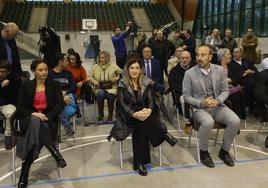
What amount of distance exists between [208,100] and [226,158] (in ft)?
2.12

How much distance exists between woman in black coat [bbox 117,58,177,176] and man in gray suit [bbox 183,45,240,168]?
0.39 metres

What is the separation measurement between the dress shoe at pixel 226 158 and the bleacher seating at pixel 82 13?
15.9 metres

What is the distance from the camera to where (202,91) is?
3367mm

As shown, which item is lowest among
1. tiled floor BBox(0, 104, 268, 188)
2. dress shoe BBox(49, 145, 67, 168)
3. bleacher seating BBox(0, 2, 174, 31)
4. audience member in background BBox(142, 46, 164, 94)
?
tiled floor BBox(0, 104, 268, 188)

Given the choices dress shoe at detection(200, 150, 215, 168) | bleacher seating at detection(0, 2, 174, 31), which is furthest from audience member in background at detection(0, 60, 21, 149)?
bleacher seating at detection(0, 2, 174, 31)

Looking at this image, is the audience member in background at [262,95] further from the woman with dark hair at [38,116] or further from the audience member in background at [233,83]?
the woman with dark hair at [38,116]

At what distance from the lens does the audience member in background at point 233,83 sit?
14.7 feet

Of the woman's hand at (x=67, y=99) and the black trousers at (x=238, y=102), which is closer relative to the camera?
the woman's hand at (x=67, y=99)

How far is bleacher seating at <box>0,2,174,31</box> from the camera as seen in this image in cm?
1878

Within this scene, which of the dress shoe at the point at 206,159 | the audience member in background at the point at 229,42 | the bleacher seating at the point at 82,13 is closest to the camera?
the dress shoe at the point at 206,159

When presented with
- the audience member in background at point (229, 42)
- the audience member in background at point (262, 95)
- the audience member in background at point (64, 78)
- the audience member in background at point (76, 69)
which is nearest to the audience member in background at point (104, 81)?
the audience member in background at point (76, 69)

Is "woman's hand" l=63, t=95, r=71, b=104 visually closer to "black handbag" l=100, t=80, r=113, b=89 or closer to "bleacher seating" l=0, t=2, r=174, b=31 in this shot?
"black handbag" l=100, t=80, r=113, b=89

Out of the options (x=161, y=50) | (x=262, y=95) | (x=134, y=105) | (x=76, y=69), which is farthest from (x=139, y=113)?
(x=161, y=50)

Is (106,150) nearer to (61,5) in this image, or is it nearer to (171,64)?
(171,64)
